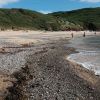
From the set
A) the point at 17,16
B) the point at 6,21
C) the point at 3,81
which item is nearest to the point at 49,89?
the point at 3,81

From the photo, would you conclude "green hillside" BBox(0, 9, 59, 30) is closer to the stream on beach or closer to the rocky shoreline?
the stream on beach

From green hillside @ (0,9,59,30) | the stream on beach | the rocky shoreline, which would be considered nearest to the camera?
the rocky shoreline

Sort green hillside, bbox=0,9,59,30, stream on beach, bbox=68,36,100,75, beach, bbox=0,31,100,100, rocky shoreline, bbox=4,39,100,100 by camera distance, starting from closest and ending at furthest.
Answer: rocky shoreline, bbox=4,39,100,100 → beach, bbox=0,31,100,100 → stream on beach, bbox=68,36,100,75 → green hillside, bbox=0,9,59,30

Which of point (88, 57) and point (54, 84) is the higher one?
point (54, 84)

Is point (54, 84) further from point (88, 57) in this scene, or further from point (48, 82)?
point (88, 57)

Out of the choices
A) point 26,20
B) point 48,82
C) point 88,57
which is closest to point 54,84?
point 48,82

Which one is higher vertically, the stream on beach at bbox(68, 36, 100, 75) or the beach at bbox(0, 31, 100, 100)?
the beach at bbox(0, 31, 100, 100)

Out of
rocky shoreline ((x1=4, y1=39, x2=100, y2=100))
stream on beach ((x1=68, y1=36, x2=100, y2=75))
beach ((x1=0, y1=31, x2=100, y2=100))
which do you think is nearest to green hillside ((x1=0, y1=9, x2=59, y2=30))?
stream on beach ((x1=68, y1=36, x2=100, y2=75))

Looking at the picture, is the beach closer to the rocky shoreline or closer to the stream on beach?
the rocky shoreline

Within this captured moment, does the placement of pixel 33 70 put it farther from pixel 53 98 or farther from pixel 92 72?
pixel 53 98

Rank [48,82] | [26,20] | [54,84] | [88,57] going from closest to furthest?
[54,84], [48,82], [88,57], [26,20]

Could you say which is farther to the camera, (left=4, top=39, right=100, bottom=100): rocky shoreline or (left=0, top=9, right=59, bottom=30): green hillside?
(left=0, top=9, right=59, bottom=30): green hillside

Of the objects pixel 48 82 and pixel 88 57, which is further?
pixel 88 57

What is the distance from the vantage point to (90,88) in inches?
859
